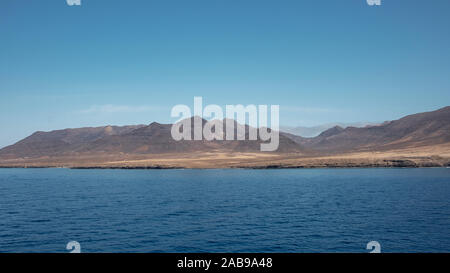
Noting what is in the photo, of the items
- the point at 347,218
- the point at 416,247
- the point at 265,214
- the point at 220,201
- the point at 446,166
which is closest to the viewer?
the point at 416,247

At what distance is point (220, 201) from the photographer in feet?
239

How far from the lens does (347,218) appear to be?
171 ft

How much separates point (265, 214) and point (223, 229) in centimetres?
1264

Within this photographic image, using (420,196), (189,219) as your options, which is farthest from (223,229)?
(420,196)

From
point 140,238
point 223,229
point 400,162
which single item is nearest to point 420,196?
point 223,229

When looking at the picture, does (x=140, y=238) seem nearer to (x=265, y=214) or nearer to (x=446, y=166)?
(x=265, y=214)

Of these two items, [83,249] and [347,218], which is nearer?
[83,249]
